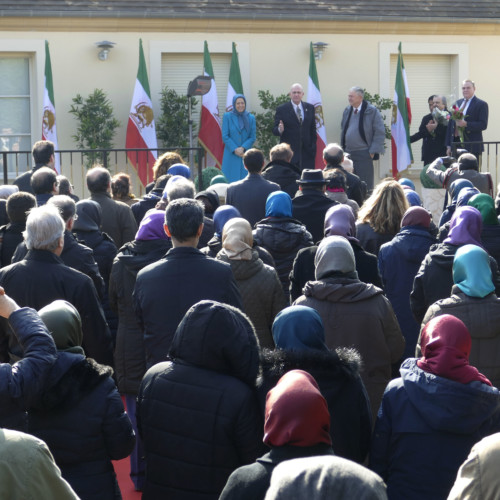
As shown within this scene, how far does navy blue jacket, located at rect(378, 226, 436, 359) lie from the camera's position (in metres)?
7.35

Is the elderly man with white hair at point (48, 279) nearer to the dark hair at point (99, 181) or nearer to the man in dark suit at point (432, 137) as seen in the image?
the dark hair at point (99, 181)

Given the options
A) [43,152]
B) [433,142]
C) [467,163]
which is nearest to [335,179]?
[467,163]

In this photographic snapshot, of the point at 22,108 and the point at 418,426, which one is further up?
the point at 22,108

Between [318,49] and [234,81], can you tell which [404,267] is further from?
[318,49]

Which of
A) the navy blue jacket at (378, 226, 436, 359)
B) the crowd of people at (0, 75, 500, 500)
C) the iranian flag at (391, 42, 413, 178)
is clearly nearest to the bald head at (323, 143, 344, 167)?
the crowd of people at (0, 75, 500, 500)

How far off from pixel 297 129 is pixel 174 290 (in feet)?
35.4

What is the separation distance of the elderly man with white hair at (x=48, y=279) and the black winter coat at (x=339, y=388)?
1.69 meters

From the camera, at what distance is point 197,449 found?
165 inches

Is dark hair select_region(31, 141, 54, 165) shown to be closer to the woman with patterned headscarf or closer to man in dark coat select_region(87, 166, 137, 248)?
man in dark coat select_region(87, 166, 137, 248)

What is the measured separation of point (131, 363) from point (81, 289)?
810 mm

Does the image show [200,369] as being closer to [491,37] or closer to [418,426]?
[418,426]

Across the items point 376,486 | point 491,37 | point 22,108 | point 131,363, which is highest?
point 491,37

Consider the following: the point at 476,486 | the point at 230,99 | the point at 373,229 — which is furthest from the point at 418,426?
the point at 230,99

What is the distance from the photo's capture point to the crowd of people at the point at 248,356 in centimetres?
333
